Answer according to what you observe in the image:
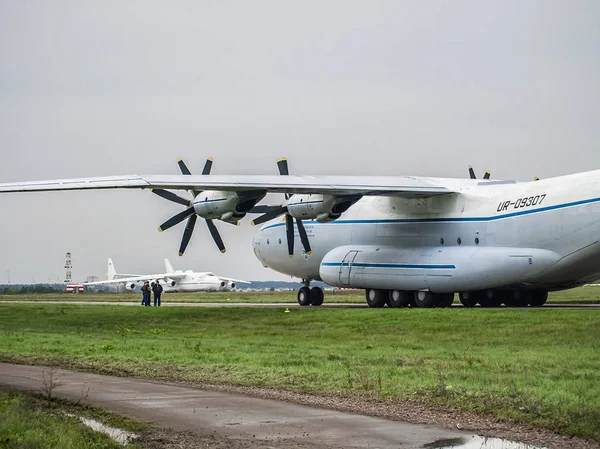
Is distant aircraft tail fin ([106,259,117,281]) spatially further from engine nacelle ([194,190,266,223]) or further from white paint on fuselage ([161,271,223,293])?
engine nacelle ([194,190,266,223])

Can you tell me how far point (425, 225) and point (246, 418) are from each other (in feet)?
89.0

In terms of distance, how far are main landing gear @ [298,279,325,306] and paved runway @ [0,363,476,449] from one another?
97.2 feet

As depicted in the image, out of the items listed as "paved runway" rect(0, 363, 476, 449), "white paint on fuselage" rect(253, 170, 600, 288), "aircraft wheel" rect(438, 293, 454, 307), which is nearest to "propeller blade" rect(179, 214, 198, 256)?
"white paint on fuselage" rect(253, 170, 600, 288)

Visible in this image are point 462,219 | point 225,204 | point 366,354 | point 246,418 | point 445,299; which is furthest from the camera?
point 445,299

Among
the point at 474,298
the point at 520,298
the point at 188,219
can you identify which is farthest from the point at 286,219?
the point at 520,298

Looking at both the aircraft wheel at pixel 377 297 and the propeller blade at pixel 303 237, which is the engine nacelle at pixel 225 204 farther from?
the aircraft wheel at pixel 377 297

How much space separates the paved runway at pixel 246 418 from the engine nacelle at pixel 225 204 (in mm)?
19992

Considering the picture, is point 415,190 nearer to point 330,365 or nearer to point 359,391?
point 330,365

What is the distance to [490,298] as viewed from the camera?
127 ft

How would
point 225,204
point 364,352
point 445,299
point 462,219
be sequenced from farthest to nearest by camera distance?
point 445,299 < point 462,219 < point 225,204 < point 364,352

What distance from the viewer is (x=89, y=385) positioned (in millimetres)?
15469

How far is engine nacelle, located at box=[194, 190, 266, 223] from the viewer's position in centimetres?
3566

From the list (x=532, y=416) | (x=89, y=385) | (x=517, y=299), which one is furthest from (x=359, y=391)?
(x=517, y=299)

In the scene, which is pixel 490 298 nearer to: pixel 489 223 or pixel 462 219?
pixel 462 219
